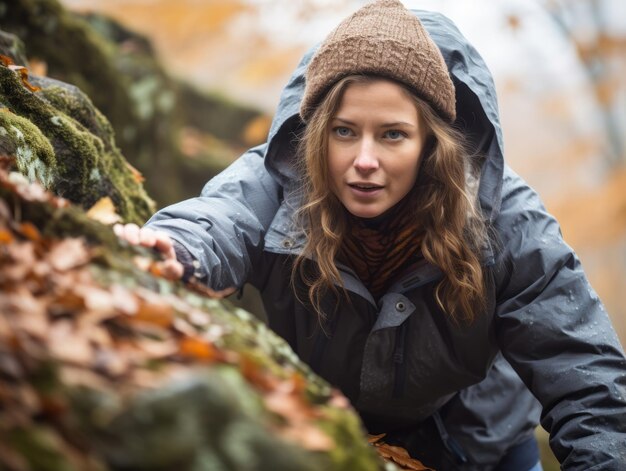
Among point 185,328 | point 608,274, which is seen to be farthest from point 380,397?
point 608,274

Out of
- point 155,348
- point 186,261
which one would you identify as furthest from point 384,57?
point 155,348

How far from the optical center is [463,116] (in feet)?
10.9

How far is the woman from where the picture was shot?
2898mm

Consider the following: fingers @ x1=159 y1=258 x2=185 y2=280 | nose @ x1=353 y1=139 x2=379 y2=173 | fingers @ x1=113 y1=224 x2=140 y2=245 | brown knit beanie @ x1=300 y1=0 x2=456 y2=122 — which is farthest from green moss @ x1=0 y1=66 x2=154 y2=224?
nose @ x1=353 y1=139 x2=379 y2=173

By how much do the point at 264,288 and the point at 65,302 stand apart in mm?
1809

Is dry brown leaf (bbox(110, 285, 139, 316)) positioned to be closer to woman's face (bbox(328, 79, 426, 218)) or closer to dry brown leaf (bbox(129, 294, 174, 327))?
dry brown leaf (bbox(129, 294, 174, 327))

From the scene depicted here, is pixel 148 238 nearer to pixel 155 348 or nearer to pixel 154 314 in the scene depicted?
pixel 154 314

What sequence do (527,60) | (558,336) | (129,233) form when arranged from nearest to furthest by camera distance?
(129,233) → (558,336) → (527,60)

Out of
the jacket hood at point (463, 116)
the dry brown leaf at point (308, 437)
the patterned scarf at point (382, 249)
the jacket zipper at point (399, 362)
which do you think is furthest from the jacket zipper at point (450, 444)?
the dry brown leaf at point (308, 437)

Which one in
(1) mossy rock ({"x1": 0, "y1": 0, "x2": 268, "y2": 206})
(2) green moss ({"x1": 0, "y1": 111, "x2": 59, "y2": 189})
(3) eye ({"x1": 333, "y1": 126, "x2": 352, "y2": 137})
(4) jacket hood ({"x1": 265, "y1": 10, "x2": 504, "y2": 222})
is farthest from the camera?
(1) mossy rock ({"x1": 0, "y1": 0, "x2": 268, "y2": 206})

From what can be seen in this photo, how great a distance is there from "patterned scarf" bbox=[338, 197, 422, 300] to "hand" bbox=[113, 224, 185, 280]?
97 centimetres

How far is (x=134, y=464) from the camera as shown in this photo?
1270mm

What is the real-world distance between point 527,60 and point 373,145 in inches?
334

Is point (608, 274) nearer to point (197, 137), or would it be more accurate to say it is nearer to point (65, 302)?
point (197, 137)
